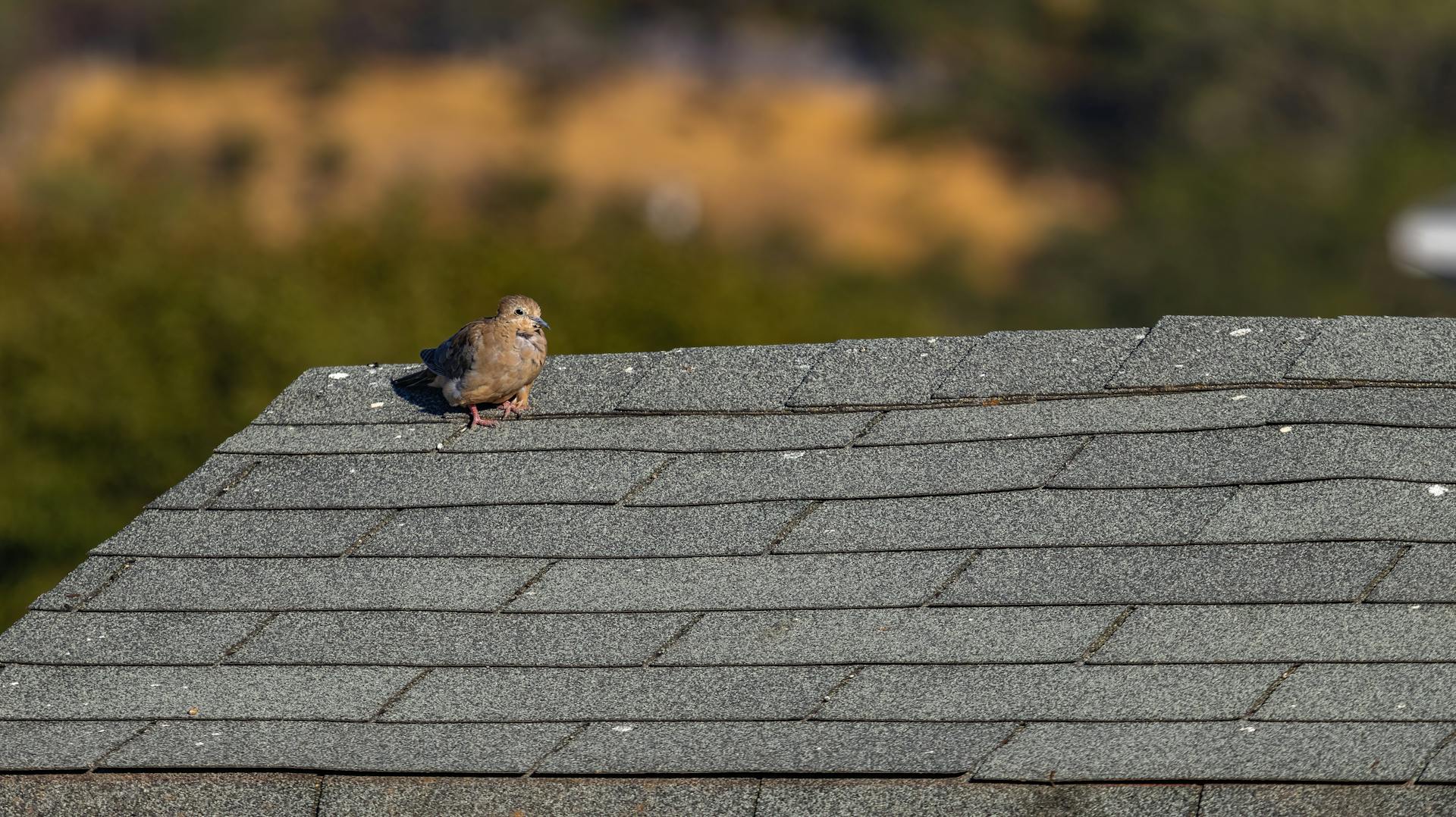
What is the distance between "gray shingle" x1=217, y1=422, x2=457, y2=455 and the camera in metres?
5.57

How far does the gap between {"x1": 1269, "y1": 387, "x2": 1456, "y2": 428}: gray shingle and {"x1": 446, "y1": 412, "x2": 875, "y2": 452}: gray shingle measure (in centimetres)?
112

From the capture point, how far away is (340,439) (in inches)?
222

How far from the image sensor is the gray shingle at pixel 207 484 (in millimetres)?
5430

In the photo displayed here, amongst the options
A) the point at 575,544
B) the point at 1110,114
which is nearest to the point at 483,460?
the point at 575,544

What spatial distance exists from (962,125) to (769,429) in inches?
2406

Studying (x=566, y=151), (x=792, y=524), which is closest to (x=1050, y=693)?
(x=792, y=524)

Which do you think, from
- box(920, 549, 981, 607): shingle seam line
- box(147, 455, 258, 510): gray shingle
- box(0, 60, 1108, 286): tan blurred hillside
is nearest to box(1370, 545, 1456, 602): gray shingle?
box(920, 549, 981, 607): shingle seam line

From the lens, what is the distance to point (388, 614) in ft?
15.6

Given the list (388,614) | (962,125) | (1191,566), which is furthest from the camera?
(962,125)

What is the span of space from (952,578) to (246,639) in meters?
1.68

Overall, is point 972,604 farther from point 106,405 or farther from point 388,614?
point 106,405

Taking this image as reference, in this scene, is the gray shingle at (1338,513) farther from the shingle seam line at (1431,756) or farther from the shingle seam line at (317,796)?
the shingle seam line at (317,796)

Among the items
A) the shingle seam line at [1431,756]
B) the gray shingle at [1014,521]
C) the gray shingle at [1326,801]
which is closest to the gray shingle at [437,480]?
the gray shingle at [1014,521]

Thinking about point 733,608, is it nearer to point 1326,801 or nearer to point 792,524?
point 792,524
